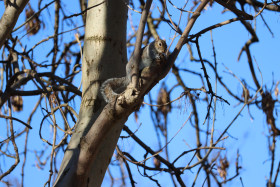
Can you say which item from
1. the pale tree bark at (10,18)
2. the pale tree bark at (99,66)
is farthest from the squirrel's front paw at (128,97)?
the pale tree bark at (10,18)

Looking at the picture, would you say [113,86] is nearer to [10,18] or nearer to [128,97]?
[128,97]

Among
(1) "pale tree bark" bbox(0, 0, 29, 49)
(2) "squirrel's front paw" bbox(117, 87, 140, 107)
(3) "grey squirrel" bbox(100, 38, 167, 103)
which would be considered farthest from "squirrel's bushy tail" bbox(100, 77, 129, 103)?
(1) "pale tree bark" bbox(0, 0, 29, 49)

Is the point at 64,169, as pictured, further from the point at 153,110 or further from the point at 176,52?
the point at 153,110

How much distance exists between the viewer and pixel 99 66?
159cm

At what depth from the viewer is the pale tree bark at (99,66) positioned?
1400 millimetres

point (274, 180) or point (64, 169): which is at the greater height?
point (274, 180)

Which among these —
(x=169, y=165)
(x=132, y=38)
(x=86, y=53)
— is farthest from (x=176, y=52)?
(x=132, y=38)

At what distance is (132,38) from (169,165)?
1.57 metres

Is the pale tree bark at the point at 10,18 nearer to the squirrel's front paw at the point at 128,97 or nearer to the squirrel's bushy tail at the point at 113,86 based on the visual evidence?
the squirrel's bushy tail at the point at 113,86

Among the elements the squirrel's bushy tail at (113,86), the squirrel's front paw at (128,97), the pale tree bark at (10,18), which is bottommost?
the squirrel's front paw at (128,97)

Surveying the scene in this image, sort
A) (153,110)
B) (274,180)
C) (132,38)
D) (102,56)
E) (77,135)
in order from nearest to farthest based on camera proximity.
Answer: (77,135) < (102,56) < (274,180) < (153,110) < (132,38)

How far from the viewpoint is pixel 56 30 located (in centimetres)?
286

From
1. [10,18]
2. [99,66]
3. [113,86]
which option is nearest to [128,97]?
[113,86]

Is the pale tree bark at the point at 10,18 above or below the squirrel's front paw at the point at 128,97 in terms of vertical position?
above
